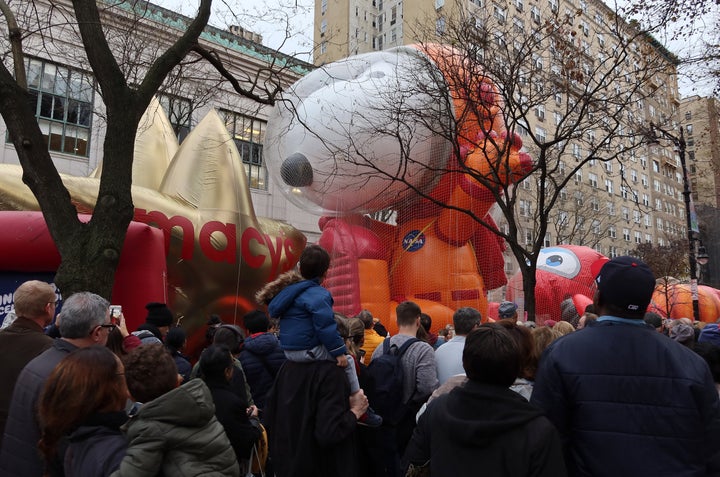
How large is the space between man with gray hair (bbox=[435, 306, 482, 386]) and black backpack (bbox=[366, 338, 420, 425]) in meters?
0.36

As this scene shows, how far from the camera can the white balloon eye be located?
46.6 ft

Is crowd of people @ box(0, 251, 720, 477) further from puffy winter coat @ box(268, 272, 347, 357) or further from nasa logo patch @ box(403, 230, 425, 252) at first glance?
nasa logo patch @ box(403, 230, 425, 252)

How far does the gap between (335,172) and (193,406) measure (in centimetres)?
780

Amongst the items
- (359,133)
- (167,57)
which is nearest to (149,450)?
(167,57)

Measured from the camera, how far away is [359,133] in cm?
953

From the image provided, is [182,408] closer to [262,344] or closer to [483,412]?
[483,412]

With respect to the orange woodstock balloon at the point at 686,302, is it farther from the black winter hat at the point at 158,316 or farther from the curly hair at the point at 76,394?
the curly hair at the point at 76,394

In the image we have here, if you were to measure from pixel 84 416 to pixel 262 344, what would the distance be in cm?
260

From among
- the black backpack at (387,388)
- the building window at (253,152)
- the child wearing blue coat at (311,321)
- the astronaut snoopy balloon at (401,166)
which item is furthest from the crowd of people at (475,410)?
the building window at (253,152)

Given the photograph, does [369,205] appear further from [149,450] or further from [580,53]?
[149,450]

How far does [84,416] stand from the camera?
2260 millimetres

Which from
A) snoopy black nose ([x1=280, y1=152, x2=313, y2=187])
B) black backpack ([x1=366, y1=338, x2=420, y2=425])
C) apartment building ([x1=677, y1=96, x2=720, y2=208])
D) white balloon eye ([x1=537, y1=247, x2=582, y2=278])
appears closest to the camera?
black backpack ([x1=366, y1=338, x2=420, y2=425])

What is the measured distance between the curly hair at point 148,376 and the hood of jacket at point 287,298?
3.20 feet

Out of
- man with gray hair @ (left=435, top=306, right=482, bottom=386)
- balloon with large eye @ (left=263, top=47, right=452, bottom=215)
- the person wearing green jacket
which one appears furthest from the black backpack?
balloon with large eye @ (left=263, top=47, right=452, bottom=215)
